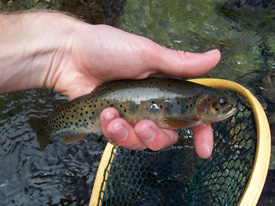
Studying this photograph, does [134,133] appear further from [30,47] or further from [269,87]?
[269,87]

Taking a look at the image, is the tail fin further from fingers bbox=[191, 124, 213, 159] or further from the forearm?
fingers bbox=[191, 124, 213, 159]

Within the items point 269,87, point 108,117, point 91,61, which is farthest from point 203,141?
point 269,87

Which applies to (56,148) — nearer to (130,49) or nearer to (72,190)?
(72,190)

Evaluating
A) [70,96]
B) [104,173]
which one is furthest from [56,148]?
[104,173]

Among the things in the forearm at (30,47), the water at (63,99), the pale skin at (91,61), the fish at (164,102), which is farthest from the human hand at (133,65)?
the water at (63,99)

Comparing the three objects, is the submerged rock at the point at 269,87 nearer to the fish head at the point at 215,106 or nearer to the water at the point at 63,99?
the water at the point at 63,99

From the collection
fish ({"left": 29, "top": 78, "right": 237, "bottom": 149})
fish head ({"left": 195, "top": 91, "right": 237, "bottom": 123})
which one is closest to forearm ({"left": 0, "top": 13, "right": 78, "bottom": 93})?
fish ({"left": 29, "top": 78, "right": 237, "bottom": 149})

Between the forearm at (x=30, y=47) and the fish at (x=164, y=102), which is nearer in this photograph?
A: the fish at (x=164, y=102)

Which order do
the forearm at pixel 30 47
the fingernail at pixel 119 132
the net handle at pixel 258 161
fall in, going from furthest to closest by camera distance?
the forearm at pixel 30 47 < the fingernail at pixel 119 132 < the net handle at pixel 258 161
